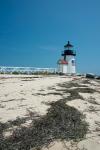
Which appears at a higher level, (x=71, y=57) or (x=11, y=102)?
(x=71, y=57)

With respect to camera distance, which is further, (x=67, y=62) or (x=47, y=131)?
(x=67, y=62)

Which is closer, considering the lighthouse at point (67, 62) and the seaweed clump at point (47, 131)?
the seaweed clump at point (47, 131)

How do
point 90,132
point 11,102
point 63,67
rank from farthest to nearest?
point 63,67 → point 11,102 → point 90,132

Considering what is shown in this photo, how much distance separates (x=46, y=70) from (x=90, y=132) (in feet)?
116

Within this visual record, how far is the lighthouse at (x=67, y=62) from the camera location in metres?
51.5

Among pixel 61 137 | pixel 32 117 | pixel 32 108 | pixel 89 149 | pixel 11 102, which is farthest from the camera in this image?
pixel 11 102

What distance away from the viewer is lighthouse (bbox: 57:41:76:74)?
51.5 metres

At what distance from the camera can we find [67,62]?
53.7 m

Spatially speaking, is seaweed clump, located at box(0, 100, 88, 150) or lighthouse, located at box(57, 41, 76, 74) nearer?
seaweed clump, located at box(0, 100, 88, 150)

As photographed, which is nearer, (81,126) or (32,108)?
(81,126)

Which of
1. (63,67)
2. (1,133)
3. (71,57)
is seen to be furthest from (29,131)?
(71,57)

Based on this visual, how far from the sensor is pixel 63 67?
51344mm

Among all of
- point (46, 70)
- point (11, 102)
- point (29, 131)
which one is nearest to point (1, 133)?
point (29, 131)

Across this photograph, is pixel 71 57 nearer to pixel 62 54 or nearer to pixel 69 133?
pixel 62 54
